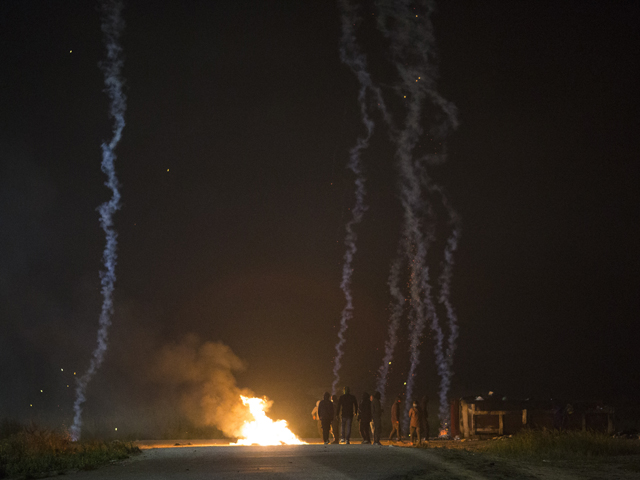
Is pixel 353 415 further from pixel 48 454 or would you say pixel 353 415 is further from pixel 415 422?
pixel 48 454

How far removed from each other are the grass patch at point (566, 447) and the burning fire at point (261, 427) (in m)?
9.39

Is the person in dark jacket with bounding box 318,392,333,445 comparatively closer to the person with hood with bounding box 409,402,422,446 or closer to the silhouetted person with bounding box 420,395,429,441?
the person with hood with bounding box 409,402,422,446

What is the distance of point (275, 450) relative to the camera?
14.0 meters

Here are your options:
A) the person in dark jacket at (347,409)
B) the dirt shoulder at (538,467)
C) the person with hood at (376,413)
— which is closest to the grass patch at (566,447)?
the dirt shoulder at (538,467)

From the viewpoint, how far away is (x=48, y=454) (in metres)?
12.8

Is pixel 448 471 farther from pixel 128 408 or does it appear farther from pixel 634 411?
pixel 128 408

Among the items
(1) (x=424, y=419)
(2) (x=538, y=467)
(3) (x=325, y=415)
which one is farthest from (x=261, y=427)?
(2) (x=538, y=467)

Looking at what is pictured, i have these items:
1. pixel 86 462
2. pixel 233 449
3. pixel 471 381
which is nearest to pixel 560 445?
pixel 233 449

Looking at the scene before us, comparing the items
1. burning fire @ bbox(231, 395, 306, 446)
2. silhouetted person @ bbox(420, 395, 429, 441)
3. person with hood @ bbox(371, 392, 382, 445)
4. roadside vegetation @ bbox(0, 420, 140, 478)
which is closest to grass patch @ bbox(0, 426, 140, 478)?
roadside vegetation @ bbox(0, 420, 140, 478)

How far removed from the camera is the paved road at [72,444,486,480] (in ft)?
32.9

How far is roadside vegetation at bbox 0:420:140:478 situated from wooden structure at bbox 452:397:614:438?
10835mm

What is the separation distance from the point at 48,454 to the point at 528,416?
13.5 m

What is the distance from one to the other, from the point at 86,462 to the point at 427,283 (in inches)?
1093

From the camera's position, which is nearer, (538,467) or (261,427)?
(538,467)
